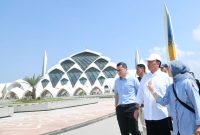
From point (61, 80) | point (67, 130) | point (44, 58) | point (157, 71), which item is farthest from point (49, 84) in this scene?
point (157, 71)

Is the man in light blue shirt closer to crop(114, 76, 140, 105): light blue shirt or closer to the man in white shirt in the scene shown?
crop(114, 76, 140, 105): light blue shirt

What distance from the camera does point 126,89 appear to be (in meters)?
6.64

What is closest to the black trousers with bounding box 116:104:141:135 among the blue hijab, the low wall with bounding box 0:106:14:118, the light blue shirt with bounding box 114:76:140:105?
the light blue shirt with bounding box 114:76:140:105

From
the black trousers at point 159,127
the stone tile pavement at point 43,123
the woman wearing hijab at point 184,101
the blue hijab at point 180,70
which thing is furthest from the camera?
the stone tile pavement at point 43,123

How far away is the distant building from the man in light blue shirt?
69.6 meters

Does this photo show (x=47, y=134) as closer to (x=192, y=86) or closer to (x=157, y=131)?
(x=157, y=131)

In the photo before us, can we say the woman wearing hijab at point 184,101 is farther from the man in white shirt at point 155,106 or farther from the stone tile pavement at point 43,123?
the stone tile pavement at point 43,123

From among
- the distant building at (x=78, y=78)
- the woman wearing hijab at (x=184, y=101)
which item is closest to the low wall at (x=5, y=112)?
the woman wearing hijab at (x=184, y=101)

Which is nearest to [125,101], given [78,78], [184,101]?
[184,101]

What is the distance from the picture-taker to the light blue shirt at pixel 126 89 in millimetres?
6566

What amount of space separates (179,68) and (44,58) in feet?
319

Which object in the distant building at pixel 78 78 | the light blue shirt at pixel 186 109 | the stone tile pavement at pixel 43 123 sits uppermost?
the distant building at pixel 78 78

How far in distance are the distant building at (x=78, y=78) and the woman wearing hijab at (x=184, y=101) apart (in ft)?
238

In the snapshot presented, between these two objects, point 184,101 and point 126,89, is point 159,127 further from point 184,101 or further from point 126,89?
point 126,89
